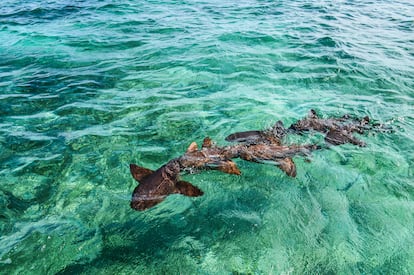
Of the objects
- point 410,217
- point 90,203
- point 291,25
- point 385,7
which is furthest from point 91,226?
point 385,7

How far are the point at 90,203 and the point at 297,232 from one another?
3.05 metres

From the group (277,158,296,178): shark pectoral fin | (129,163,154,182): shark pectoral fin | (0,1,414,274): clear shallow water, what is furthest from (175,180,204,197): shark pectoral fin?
(277,158,296,178): shark pectoral fin

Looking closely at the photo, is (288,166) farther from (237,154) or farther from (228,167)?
(228,167)

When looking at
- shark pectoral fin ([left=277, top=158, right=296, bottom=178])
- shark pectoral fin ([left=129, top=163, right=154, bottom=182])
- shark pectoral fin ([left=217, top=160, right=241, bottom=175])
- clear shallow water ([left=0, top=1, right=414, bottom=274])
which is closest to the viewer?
clear shallow water ([left=0, top=1, right=414, bottom=274])

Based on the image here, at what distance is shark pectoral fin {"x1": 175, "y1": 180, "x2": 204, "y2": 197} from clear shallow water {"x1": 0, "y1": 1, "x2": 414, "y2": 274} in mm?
160

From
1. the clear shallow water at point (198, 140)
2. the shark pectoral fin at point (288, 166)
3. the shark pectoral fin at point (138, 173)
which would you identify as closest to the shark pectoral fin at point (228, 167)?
the clear shallow water at point (198, 140)

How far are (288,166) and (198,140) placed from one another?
72.9 inches

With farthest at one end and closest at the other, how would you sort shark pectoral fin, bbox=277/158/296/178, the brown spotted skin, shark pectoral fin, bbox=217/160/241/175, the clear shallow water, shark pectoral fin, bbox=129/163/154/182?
shark pectoral fin, bbox=277/158/296/178
shark pectoral fin, bbox=217/160/241/175
shark pectoral fin, bbox=129/163/154/182
the brown spotted skin
the clear shallow water

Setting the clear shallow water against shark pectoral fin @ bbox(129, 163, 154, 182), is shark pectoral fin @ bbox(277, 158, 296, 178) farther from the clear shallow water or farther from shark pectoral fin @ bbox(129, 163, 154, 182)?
shark pectoral fin @ bbox(129, 163, 154, 182)

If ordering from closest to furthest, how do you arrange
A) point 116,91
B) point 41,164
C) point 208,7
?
1. point 41,164
2. point 116,91
3. point 208,7

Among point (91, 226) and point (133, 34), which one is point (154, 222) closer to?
point (91, 226)

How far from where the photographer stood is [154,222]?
4.62 meters

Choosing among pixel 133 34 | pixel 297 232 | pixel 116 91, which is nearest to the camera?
pixel 297 232

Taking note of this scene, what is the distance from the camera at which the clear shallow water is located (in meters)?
4.27
